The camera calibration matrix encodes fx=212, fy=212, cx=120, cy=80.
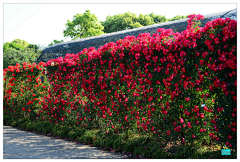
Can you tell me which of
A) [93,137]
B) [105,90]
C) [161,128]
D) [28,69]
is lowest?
[93,137]

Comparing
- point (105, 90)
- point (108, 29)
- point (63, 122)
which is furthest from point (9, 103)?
point (108, 29)

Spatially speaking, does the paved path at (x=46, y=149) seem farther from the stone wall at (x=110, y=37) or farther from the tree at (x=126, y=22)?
the tree at (x=126, y=22)

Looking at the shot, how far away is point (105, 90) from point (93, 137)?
4.15ft

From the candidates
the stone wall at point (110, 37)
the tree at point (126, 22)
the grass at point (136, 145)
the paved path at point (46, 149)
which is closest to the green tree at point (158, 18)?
the tree at point (126, 22)

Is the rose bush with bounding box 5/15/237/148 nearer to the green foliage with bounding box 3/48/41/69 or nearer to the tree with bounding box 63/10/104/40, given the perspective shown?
the tree with bounding box 63/10/104/40

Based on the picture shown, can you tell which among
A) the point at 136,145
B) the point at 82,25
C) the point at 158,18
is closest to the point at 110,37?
the point at 136,145

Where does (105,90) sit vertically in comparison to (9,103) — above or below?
above

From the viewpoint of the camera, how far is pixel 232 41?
11.1ft

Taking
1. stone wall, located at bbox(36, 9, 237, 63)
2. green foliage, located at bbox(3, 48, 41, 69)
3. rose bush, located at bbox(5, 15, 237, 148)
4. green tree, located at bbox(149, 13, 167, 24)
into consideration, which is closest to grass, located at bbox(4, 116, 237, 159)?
rose bush, located at bbox(5, 15, 237, 148)

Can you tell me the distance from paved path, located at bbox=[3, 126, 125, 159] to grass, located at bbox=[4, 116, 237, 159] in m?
0.23

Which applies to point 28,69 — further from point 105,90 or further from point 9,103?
point 105,90

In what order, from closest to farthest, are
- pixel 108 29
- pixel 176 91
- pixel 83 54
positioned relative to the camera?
1. pixel 176 91
2. pixel 83 54
3. pixel 108 29

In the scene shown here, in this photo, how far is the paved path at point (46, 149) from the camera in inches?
180

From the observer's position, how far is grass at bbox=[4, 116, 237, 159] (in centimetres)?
A: 388
